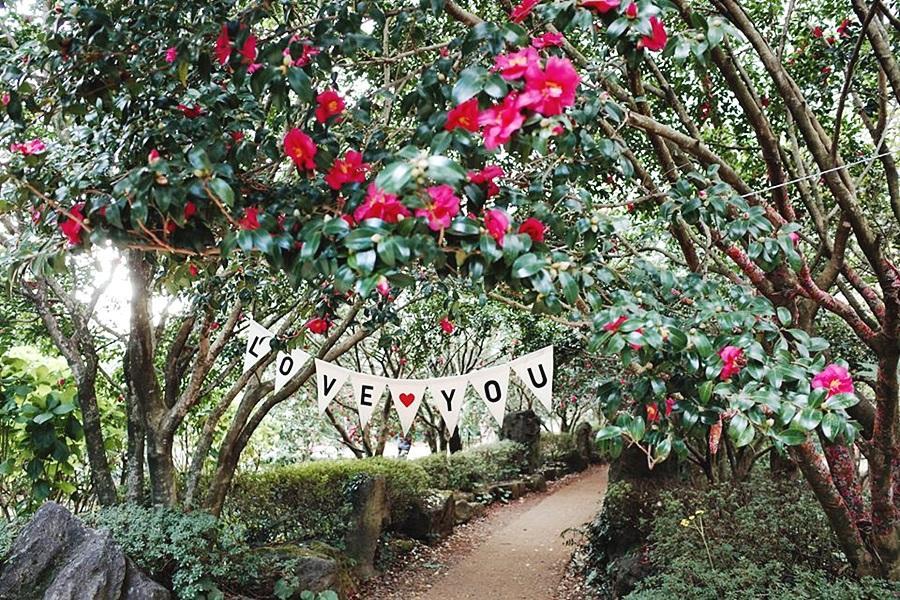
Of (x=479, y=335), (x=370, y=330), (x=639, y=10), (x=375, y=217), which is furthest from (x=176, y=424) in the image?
(x=479, y=335)

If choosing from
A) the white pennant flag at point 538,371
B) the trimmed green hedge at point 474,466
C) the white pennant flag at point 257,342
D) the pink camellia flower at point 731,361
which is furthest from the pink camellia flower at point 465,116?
the trimmed green hedge at point 474,466

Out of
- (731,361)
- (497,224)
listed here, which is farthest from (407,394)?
(497,224)

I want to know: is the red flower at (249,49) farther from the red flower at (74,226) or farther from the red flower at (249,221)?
the red flower at (74,226)

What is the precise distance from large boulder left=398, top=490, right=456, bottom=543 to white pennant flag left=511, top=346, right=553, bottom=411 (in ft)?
9.29

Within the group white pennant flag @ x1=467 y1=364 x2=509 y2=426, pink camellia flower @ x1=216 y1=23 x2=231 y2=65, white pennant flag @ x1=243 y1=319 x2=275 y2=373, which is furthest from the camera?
white pennant flag @ x1=467 y1=364 x2=509 y2=426

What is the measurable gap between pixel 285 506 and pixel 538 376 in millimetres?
2714

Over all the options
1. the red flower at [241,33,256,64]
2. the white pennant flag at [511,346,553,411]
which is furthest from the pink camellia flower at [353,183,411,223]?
the white pennant flag at [511,346,553,411]

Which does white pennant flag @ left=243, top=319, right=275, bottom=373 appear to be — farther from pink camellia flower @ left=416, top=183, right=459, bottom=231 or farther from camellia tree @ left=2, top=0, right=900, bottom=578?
pink camellia flower @ left=416, top=183, right=459, bottom=231

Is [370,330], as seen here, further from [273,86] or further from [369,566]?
[273,86]

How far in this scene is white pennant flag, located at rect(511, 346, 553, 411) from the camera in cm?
430

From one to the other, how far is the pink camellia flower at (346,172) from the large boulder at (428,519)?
18.1ft

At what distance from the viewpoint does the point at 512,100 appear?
119 cm

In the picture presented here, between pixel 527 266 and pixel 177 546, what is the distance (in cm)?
342

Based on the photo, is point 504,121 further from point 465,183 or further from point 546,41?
point 546,41
